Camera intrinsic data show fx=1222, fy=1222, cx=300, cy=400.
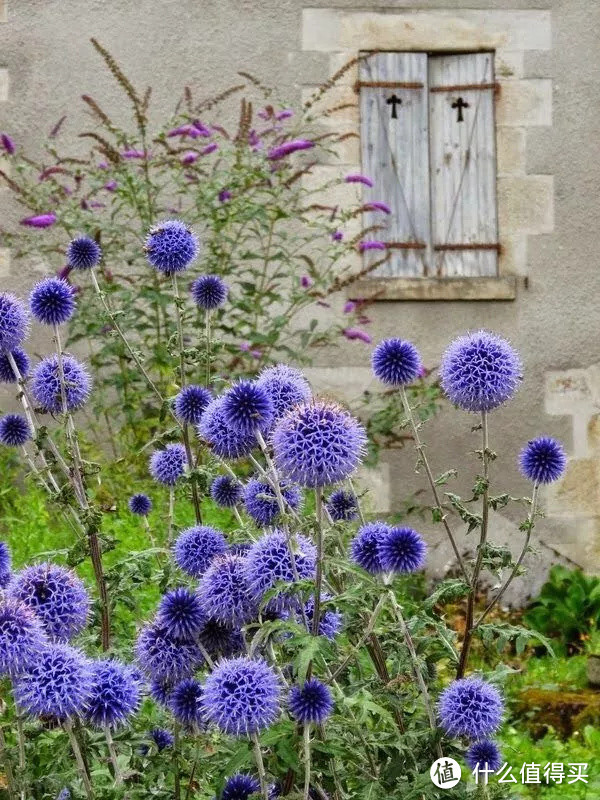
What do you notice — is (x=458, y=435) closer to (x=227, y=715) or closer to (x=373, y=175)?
(x=373, y=175)

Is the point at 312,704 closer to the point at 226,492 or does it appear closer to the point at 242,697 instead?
the point at 242,697

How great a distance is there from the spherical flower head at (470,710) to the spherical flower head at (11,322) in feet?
4.43

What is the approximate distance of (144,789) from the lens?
2643mm

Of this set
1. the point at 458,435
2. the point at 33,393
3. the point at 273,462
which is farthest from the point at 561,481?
the point at 273,462

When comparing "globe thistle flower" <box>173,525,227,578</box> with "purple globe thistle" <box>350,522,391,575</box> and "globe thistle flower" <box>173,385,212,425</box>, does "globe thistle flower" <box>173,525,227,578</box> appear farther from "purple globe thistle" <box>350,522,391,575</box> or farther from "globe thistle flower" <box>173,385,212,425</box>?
"globe thistle flower" <box>173,385,212,425</box>

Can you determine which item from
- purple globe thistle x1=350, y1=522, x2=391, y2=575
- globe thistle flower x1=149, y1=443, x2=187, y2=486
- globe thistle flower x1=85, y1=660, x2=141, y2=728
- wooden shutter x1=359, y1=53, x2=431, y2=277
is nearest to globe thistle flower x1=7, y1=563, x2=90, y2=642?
globe thistle flower x1=85, y1=660, x2=141, y2=728

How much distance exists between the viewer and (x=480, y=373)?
2873 millimetres

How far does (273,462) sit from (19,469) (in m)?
4.52

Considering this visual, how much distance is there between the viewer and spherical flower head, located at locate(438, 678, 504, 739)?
2.54 metres

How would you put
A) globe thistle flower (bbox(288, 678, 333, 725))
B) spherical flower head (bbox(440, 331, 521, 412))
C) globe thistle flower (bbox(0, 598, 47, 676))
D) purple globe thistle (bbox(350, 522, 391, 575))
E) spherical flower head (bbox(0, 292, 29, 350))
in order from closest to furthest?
globe thistle flower (bbox(0, 598, 47, 676)) < globe thistle flower (bbox(288, 678, 333, 725)) < purple globe thistle (bbox(350, 522, 391, 575)) < spherical flower head (bbox(440, 331, 521, 412)) < spherical flower head (bbox(0, 292, 29, 350))

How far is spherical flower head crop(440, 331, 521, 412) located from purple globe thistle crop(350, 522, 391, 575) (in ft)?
1.22

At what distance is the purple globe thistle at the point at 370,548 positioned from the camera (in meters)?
2.77

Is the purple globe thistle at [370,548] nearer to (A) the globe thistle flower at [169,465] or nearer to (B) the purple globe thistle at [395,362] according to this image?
(B) the purple globe thistle at [395,362]

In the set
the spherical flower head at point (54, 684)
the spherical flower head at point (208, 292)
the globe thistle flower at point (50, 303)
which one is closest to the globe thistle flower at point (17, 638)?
the spherical flower head at point (54, 684)
